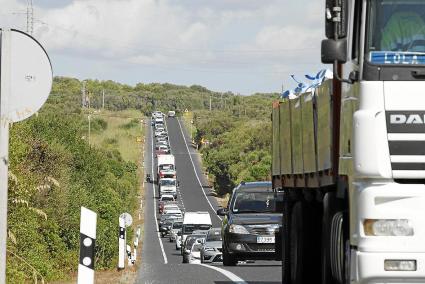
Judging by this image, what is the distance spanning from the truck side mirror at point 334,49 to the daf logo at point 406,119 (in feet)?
2.12

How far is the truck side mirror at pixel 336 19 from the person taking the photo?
1008 centimetres

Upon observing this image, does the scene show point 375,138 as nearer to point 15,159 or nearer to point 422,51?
point 422,51

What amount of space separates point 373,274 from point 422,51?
1895 millimetres

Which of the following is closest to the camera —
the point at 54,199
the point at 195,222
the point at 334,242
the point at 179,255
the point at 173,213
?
the point at 334,242

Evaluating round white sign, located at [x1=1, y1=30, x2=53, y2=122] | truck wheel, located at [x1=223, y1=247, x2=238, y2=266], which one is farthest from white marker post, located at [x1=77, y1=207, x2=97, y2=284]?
truck wheel, located at [x1=223, y1=247, x2=238, y2=266]

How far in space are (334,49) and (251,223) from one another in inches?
586

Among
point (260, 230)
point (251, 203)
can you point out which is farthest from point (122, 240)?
point (260, 230)

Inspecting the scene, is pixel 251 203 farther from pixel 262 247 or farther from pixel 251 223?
pixel 262 247

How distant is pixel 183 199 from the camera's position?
441ft

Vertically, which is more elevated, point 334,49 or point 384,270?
point 334,49

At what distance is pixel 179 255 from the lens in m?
71.2

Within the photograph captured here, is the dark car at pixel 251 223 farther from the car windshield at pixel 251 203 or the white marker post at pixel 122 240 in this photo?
the white marker post at pixel 122 240

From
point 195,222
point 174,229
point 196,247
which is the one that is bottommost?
point 174,229

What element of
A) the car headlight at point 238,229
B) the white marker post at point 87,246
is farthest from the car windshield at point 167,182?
the white marker post at point 87,246
